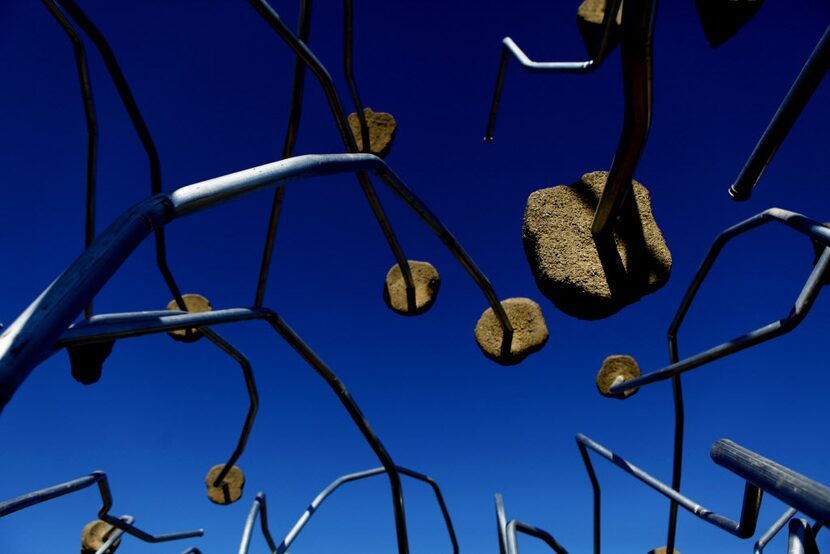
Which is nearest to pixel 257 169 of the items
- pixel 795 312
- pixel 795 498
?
pixel 795 498

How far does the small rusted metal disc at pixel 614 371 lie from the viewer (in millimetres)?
3328

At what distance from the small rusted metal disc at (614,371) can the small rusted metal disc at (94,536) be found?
486 cm

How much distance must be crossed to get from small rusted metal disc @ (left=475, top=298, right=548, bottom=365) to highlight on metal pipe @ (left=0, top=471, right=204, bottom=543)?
7.91 feet

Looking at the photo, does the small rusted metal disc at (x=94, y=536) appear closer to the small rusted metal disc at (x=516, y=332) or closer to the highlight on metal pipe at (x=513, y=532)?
the highlight on metal pipe at (x=513, y=532)

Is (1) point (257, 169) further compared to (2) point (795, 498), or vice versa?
(1) point (257, 169)

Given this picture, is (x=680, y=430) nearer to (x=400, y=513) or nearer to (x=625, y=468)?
(x=625, y=468)

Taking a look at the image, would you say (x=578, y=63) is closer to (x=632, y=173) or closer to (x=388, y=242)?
(x=632, y=173)

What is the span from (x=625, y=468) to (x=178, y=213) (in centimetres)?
236

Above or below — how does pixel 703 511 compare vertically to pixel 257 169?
below

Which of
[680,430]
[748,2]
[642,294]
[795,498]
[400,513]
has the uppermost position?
[748,2]

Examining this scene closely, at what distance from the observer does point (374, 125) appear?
304 cm

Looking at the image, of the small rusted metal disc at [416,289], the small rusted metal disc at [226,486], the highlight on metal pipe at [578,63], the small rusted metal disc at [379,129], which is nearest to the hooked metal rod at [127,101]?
the small rusted metal disc at [379,129]

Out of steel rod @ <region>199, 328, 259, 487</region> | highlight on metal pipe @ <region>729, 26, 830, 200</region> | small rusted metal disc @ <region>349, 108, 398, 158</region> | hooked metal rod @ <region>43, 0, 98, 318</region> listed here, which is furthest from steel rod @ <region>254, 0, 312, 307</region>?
highlight on metal pipe @ <region>729, 26, 830, 200</region>

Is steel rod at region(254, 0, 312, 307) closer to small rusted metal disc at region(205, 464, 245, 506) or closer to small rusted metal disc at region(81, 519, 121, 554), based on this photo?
small rusted metal disc at region(205, 464, 245, 506)
